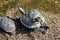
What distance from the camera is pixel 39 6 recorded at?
4270mm

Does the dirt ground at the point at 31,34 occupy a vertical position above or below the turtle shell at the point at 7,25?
below

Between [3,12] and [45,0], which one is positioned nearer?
[3,12]

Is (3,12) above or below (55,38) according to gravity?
above

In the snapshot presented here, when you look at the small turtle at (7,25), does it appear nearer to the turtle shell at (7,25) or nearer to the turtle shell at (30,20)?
the turtle shell at (7,25)

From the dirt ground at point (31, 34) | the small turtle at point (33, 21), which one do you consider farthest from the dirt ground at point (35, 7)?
the small turtle at point (33, 21)

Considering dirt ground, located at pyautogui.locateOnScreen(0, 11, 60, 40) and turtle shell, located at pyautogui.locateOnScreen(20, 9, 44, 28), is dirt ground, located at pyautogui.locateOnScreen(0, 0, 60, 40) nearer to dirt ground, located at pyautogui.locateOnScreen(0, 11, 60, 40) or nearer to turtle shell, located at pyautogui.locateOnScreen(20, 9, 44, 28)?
dirt ground, located at pyautogui.locateOnScreen(0, 11, 60, 40)

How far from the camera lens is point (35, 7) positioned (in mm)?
4230

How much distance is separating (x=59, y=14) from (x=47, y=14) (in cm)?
24

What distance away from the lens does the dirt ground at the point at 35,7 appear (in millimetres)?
3639

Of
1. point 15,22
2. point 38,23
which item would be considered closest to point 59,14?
point 38,23

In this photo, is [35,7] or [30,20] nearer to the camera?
[30,20]

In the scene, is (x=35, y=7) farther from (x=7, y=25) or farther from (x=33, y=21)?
(x=7, y=25)

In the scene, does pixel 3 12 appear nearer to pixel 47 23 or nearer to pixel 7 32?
pixel 7 32

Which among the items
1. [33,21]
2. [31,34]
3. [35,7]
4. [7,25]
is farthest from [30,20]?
[35,7]
